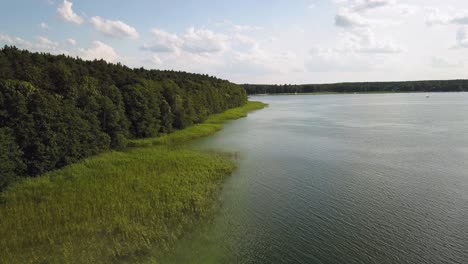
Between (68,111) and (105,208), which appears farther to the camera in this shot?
(68,111)

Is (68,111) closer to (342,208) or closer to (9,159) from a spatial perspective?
(9,159)

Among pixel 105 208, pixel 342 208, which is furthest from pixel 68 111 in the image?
pixel 342 208

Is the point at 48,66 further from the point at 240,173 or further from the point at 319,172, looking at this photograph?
the point at 319,172

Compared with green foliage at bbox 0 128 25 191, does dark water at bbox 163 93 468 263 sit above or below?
below

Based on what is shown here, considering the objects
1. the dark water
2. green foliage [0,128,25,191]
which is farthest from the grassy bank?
the dark water

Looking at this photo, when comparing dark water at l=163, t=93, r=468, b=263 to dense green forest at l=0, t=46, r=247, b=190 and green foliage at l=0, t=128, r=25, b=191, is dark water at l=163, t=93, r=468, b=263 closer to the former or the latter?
green foliage at l=0, t=128, r=25, b=191

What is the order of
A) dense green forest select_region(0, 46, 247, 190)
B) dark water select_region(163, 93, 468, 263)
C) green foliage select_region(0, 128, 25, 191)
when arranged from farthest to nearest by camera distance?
dense green forest select_region(0, 46, 247, 190) → green foliage select_region(0, 128, 25, 191) → dark water select_region(163, 93, 468, 263)
